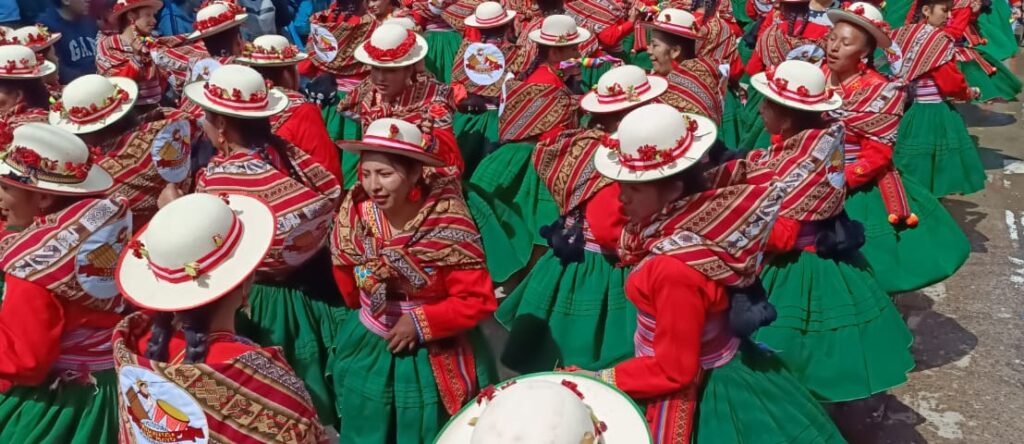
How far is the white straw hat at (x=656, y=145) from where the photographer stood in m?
3.06

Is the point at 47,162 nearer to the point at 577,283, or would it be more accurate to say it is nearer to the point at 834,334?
the point at 577,283

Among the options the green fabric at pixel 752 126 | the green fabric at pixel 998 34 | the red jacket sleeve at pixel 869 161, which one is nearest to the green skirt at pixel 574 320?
the red jacket sleeve at pixel 869 161

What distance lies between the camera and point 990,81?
8.67m

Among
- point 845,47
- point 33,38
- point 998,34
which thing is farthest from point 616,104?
A: point 998,34

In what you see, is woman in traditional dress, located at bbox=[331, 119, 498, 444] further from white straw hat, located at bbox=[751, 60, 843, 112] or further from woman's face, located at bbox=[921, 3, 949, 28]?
woman's face, located at bbox=[921, 3, 949, 28]

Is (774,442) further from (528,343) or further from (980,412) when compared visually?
(980,412)

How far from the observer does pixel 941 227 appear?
5.34m

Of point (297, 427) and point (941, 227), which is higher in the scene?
point (297, 427)

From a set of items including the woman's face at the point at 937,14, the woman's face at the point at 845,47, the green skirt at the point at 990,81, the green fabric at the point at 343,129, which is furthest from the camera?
the green skirt at the point at 990,81

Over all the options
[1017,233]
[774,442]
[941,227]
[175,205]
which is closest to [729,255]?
[774,442]

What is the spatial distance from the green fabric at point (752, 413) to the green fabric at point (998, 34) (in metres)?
8.84

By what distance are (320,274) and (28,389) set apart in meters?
1.34

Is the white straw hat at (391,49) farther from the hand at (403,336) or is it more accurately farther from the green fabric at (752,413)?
the green fabric at (752,413)

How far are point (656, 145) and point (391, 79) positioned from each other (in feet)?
9.14
